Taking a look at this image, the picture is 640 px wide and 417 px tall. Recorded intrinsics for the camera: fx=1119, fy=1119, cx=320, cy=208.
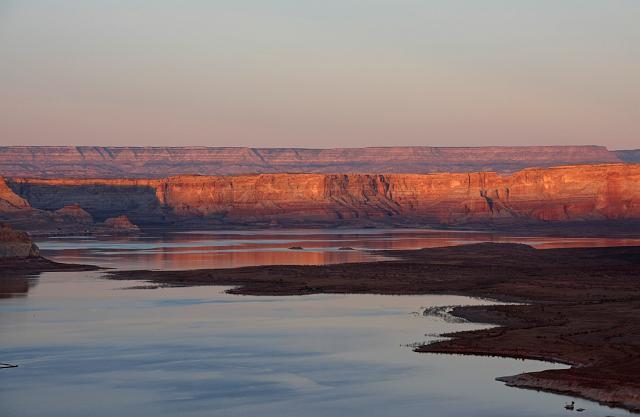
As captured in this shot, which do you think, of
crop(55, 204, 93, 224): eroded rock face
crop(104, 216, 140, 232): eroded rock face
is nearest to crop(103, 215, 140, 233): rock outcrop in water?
crop(104, 216, 140, 232): eroded rock face

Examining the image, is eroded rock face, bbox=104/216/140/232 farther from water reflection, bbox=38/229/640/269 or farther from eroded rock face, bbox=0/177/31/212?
water reflection, bbox=38/229/640/269

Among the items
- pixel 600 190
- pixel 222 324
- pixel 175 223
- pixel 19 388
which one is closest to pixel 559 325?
pixel 222 324

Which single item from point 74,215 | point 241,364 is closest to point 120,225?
point 74,215

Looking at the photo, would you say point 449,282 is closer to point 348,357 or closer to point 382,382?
point 348,357

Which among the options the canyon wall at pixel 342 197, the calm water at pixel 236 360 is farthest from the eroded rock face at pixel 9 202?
the calm water at pixel 236 360

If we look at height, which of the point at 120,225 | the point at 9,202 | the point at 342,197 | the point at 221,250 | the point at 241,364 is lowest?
the point at 120,225

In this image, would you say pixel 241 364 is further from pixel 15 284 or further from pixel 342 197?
pixel 342 197
